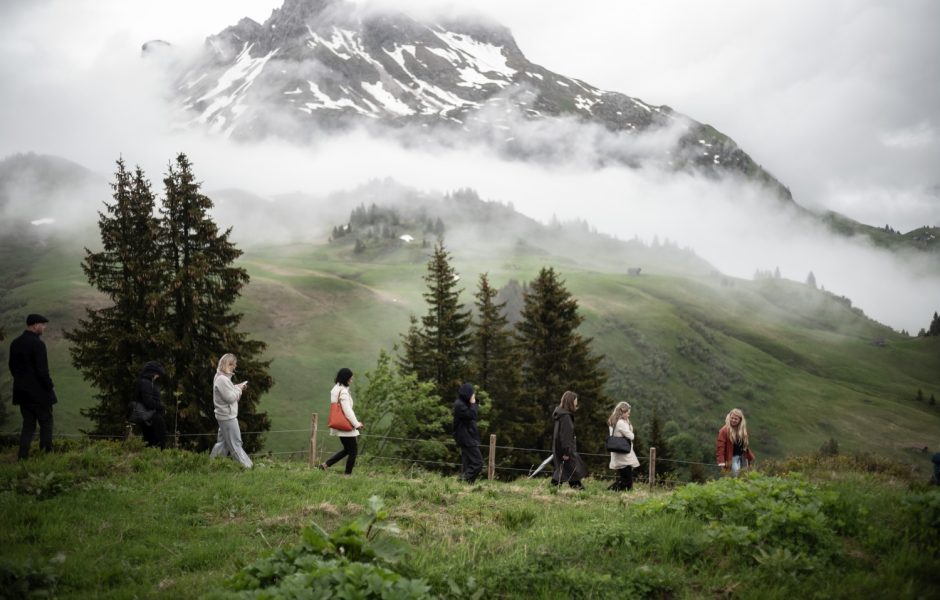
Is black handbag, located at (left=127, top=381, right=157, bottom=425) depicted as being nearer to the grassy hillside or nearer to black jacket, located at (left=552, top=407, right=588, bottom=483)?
black jacket, located at (left=552, top=407, right=588, bottom=483)

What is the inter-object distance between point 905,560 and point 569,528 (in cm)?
379

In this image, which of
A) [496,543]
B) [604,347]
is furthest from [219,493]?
[604,347]

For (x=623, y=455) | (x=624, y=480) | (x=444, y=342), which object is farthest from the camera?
(x=444, y=342)

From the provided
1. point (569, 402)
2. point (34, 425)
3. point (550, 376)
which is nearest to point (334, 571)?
point (34, 425)

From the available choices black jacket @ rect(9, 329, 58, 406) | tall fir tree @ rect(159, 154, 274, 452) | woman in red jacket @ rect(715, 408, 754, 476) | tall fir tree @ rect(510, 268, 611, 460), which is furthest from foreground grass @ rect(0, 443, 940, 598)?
tall fir tree @ rect(510, 268, 611, 460)

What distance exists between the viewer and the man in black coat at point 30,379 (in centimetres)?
1079

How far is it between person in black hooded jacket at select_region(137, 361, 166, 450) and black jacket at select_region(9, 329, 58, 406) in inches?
79.6

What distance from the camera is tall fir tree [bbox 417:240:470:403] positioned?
3934cm

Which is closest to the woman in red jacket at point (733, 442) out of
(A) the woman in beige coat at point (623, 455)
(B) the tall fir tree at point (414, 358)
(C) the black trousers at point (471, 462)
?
(A) the woman in beige coat at point (623, 455)

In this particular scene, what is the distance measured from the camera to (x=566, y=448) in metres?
14.0

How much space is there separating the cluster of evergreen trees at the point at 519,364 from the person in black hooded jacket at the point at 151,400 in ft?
81.8

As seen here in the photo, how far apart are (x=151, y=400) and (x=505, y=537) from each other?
943 cm

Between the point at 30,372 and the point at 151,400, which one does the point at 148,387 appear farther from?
the point at 30,372

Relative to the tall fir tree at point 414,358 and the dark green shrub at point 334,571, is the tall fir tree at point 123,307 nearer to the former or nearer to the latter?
the tall fir tree at point 414,358
